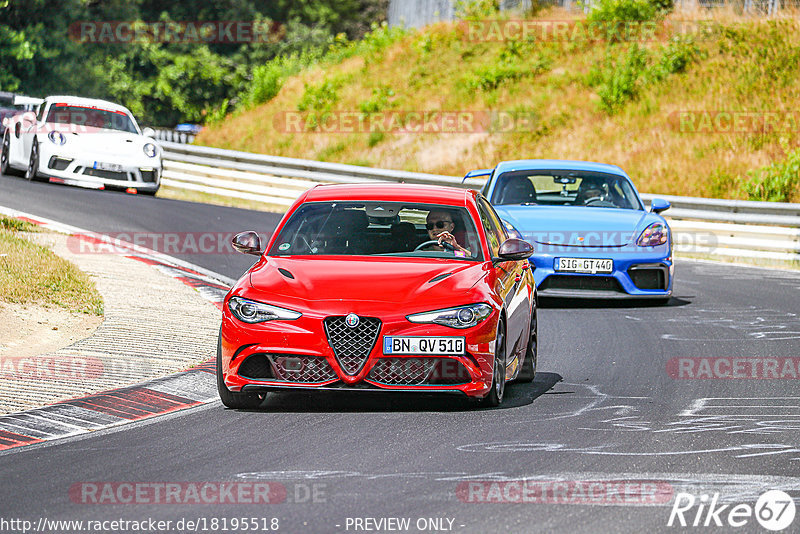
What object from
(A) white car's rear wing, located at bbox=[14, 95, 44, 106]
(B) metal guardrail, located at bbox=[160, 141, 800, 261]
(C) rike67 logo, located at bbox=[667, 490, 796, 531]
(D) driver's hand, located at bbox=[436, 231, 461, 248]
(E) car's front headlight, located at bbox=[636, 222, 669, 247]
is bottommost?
(B) metal guardrail, located at bbox=[160, 141, 800, 261]

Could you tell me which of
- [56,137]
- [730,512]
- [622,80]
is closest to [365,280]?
[730,512]

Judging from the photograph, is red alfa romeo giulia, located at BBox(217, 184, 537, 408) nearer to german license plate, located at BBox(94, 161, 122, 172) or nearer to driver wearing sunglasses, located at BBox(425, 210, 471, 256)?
driver wearing sunglasses, located at BBox(425, 210, 471, 256)

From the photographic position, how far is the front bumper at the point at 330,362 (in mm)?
7582

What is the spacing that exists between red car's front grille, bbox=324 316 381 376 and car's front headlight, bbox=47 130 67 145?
51.6ft

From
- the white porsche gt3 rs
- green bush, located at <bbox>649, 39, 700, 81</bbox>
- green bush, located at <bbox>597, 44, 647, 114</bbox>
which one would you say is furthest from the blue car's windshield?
green bush, located at <bbox>649, 39, 700, 81</bbox>

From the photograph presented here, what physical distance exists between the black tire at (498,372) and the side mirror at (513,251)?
0.65m

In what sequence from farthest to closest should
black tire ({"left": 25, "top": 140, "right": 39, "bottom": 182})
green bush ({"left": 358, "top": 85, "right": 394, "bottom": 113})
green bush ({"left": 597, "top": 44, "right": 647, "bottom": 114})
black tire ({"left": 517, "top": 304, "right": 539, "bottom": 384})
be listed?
green bush ({"left": 358, "top": 85, "right": 394, "bottom": 113}), green bush ({"left": 597, "top": 44, "right": 647, "bottom": 114}), black tire ({"left": 25, "top": 140, "right": 39, "bottom": 182}), black tire ({"left": 517, "top": 304, "right": 539, "bottom": 384})

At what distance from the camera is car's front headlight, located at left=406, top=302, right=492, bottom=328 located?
764 centimetres

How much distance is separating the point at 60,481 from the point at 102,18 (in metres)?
43.9

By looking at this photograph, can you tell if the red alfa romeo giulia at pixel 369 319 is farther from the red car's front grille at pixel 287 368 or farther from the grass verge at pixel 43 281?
the grass verge at pixel 43 281

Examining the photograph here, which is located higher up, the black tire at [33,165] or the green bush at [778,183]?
the black tire at [33,165]

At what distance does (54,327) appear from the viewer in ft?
35.2

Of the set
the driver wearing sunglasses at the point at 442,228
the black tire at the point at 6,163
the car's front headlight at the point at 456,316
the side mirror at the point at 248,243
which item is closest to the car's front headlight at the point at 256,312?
the car's front headlight at the point at 456,316

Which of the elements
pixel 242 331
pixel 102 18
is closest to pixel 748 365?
pixel 242 331
